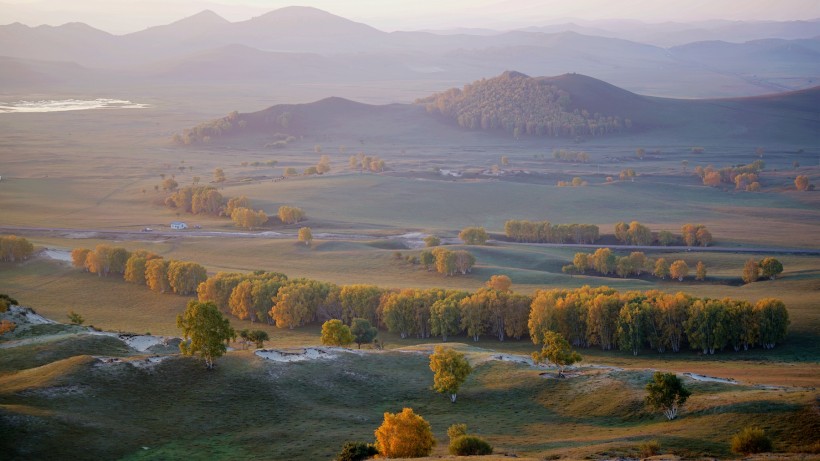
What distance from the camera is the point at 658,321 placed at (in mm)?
89875

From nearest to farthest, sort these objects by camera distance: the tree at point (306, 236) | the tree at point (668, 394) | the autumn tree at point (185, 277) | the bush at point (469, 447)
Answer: the bush at point (469, 447) → the tree at point (668, 394) → the autumn tree at point (185, 277) → the tree at point (306, 236)

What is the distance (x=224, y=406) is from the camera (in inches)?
2312

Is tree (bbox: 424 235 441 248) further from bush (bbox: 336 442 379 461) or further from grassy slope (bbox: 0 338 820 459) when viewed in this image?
bush (bbox: 336 442 379 461)

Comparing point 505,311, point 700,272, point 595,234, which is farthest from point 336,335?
point 595,234

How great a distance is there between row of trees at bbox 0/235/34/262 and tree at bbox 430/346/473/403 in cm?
9837

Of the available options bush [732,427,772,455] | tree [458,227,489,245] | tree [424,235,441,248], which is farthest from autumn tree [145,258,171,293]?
bush [732,427,772,455]

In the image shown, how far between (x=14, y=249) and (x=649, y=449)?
122 metres

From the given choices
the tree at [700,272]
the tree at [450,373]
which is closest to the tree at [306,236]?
the tree at [700,272]

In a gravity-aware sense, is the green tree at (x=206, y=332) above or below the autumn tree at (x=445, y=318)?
above

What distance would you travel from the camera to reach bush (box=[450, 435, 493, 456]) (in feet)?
153

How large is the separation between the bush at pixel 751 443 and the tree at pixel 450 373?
24.0 meters

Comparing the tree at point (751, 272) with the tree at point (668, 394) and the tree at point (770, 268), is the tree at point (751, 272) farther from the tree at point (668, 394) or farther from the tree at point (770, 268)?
the tree at point (668, 394)

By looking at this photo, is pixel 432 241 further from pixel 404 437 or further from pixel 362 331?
pixel 404 437

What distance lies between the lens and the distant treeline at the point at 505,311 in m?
87.4
